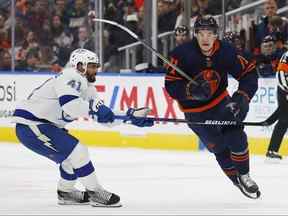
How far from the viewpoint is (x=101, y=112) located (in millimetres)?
6523

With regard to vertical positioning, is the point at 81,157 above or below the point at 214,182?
above

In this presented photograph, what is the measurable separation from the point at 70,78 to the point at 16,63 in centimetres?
658

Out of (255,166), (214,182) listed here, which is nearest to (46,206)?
(214,182)

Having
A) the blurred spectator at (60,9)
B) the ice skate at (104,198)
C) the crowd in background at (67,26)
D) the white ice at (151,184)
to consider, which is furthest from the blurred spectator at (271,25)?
the ice skate at (104,198)

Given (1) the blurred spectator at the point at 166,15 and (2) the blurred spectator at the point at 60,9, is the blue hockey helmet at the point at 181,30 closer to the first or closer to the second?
(1) the blurred spectator at the point at 166,15

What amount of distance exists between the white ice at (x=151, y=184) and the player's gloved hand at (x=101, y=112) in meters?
0.59

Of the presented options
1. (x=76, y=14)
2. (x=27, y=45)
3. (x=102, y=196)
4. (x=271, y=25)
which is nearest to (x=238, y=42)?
(x=271, y=25)

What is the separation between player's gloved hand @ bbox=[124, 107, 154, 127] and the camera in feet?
21.7

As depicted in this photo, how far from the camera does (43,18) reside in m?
13.0

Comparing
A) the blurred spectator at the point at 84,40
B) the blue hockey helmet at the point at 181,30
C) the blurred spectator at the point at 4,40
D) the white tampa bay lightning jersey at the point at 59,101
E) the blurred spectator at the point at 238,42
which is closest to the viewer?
the white tampa bay lightning jersey at the point at 59,101

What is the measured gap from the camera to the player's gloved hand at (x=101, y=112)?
6.50 meters

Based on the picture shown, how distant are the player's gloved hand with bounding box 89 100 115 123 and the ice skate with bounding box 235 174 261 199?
1074 millimetres

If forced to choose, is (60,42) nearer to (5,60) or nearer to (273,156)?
(5,60)

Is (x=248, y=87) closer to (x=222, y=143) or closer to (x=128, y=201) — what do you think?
(x=222, y=143)
